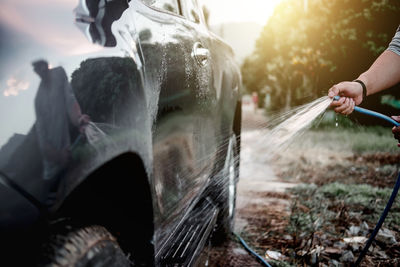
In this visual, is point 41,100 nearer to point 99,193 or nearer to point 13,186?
point 13,186

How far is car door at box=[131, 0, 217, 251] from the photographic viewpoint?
1.48 meters

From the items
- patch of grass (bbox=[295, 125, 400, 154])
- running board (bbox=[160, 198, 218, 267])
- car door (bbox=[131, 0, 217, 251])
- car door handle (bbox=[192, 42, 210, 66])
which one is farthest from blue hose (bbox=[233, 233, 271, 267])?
patch of grass (bbox=[295, 125, 400, 154])

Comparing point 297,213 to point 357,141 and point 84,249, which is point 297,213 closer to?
point 84,249

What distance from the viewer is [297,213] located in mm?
3721

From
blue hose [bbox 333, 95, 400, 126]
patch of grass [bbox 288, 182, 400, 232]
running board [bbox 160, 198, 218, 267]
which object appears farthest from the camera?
patch of grass [bbox 288, 182, 400, 232]

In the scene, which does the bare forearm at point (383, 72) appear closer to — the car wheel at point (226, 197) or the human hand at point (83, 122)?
the car wheel at point (226, 197)

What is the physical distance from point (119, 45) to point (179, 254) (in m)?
1.37

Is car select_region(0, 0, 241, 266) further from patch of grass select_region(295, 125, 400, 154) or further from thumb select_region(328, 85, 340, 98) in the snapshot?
patch of grass select_region(295, 125, 400, 154)

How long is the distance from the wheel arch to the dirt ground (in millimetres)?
1538

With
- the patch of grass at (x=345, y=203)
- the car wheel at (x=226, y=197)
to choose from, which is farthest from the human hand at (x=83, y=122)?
the patch of grass at (x=345, y=203)

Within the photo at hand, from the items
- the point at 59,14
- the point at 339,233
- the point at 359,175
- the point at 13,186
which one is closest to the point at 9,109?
the point at 13,186

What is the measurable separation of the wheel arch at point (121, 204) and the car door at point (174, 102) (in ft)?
0.30

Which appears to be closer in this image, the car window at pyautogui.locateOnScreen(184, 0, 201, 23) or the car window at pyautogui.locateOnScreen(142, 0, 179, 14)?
the car window at pyautogui.locateOnScreen(142, 0, 179, 14)

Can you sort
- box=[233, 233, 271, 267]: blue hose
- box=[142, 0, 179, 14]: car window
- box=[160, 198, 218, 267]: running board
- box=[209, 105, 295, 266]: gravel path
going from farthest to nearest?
box=[209, 105, 295, 266]: gravel path < box=[233, 233, 271, 267]: blue hose < box=[160, 198, 218, 267]: running board < box=[142, 0, 179, 14]: car window
